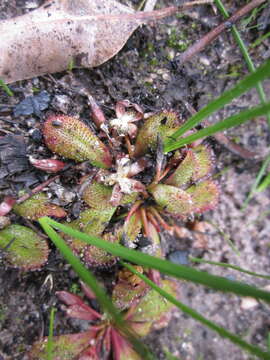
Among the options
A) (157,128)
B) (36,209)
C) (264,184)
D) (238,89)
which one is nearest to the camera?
(238,89)

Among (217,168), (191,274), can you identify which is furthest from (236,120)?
(217,168)

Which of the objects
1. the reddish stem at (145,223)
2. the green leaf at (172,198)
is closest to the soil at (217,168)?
the reddish stem at (145,223)

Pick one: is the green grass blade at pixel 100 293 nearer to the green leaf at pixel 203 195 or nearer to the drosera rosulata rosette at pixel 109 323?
the drosera rosulata rosette at pixel 109 323

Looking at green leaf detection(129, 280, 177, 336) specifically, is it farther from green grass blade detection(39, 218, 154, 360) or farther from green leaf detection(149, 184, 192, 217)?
green grass blade detection(39, 218, 154, 360)

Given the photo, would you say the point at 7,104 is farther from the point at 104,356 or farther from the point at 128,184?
the point at 104,356

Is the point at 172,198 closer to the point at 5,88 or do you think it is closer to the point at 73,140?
the point at 73,140

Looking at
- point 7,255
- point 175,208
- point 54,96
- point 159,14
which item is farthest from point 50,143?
point 159,14

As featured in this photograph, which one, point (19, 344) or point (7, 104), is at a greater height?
point (7, 104)
